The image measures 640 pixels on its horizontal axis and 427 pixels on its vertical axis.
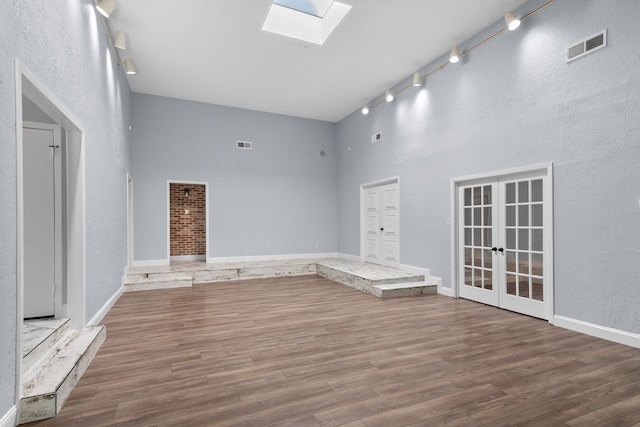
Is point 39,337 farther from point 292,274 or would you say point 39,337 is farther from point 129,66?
point 292,274

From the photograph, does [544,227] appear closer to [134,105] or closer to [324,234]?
[324,234]

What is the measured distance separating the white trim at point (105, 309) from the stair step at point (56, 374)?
607 millimetres

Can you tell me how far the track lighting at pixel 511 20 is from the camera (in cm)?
415

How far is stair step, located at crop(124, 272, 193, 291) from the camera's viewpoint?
586 cm

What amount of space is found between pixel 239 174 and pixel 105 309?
453 cm

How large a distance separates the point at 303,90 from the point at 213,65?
6.37 feet

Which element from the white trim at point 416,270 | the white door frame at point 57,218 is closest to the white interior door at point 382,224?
the white trim at point 416,270

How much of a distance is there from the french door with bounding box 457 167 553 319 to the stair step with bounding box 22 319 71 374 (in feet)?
16.7

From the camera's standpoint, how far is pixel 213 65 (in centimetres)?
588

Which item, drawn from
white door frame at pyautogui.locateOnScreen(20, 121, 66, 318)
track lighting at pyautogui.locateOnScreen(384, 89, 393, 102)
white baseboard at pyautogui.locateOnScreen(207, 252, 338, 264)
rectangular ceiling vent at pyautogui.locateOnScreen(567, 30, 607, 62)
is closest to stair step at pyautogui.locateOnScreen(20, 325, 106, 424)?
white door frame at pyautogui.locateOnScreen(20, 121, 66, 318)

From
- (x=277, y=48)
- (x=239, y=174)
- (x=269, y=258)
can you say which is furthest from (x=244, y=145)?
(x=277, y=48)

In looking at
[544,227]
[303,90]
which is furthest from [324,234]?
[544,227]

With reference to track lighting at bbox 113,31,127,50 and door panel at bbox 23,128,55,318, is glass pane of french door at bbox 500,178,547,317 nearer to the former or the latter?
door panel at bbox 23,128,55,318

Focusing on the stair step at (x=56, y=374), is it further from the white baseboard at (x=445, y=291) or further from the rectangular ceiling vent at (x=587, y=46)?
the rectangular ceiling vent at (x=587, y=46)
